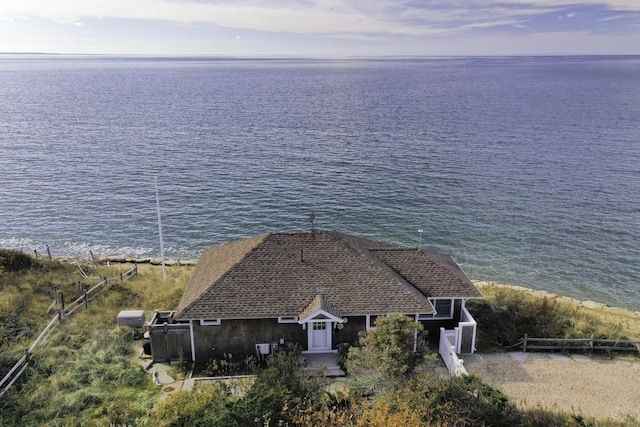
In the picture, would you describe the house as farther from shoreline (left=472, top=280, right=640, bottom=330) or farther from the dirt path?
shoreline (left=472, top=280, right=640, bottom=330)

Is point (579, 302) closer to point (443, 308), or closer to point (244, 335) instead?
point (443, 308)

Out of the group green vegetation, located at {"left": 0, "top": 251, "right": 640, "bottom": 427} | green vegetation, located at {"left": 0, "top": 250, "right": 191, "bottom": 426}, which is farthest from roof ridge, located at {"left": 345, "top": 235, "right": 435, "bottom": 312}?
green vegetation, located at {"left": 0, "top": 250, "right": 191, "bottom": 426}

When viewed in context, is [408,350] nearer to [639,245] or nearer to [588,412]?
[588,412]

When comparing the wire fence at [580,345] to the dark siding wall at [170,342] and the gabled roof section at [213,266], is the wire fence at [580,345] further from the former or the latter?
the dark siding wall at [170,342]

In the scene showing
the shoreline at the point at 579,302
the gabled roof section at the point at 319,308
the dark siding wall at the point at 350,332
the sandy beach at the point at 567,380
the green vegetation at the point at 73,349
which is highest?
the gabled roof section at the point at 319,308

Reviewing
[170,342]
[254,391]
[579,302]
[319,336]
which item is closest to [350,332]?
[319,336]

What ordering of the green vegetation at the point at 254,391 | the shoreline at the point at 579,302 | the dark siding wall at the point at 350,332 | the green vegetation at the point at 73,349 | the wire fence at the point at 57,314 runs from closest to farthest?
the green vegetation at the point at 254,391 → the green vegetation at the point at 73,349 → the wire fence at the point at 57,314 → the dark siding wall at the point at 350,332 → the shoreline at the point at 579,302

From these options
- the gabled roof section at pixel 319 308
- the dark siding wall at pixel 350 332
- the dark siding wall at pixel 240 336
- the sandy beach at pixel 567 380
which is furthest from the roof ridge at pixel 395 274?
the dark siding wall at pixel 240 336
